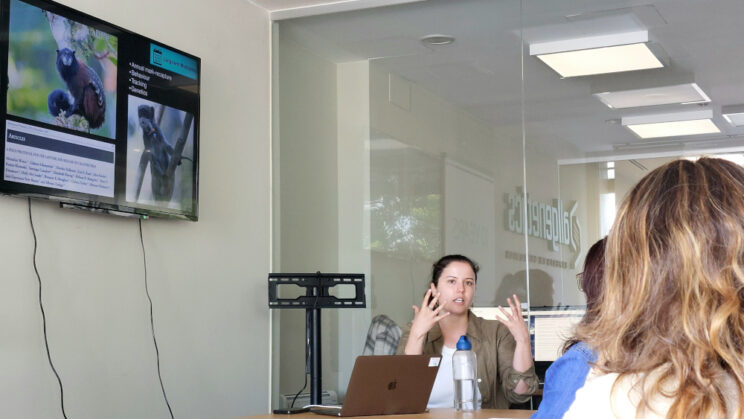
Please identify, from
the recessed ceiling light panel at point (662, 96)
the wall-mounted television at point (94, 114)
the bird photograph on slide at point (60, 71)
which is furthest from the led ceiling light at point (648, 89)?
the bird photograph on slide at point (60, 71)

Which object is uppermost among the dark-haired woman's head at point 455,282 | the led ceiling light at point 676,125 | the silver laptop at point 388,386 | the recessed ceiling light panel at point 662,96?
the recessed ceiling light panel at point 662,96

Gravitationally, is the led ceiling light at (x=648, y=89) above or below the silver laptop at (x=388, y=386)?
above

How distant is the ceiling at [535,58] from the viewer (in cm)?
423

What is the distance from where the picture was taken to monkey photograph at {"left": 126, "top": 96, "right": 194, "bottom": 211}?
12.5 ft

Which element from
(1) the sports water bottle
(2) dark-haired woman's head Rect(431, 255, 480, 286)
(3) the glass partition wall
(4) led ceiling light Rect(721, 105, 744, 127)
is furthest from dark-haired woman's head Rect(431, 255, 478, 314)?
(4) led ceiling light Rect(721, 105, 744, 127)

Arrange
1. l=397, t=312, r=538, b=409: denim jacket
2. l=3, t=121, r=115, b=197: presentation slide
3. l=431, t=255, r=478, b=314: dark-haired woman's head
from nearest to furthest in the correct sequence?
1. l=3, t=121, r=115, b=197: presentation slide
2. l=397, t=312, r=538, b=409: denim jacket
3. l=431, t=255, r=478, b=314: dark-haired woman's head

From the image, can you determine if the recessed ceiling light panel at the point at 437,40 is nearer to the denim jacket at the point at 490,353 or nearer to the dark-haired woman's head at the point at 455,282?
the dark-haired woman's head at the point at 455,282

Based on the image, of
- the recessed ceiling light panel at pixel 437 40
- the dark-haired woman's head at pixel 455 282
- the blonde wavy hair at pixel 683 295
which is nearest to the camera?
the blonde wavy hair at pixel 683 295

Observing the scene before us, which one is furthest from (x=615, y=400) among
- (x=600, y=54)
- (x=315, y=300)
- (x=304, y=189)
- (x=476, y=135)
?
(x=304, y=189)

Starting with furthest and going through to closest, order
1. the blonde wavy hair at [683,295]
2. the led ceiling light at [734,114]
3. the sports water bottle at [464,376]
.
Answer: the led ceiling light at [734,114], the sports water bottle at [464,376], the blonde wavy hair at [683,295]

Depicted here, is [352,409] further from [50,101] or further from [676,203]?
[676,203]

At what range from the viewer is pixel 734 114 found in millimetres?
4203

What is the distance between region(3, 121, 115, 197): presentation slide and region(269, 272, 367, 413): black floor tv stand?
110cm

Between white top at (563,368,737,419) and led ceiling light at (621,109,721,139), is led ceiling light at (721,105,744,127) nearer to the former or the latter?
led ceiling light at (621,109,721,139)
